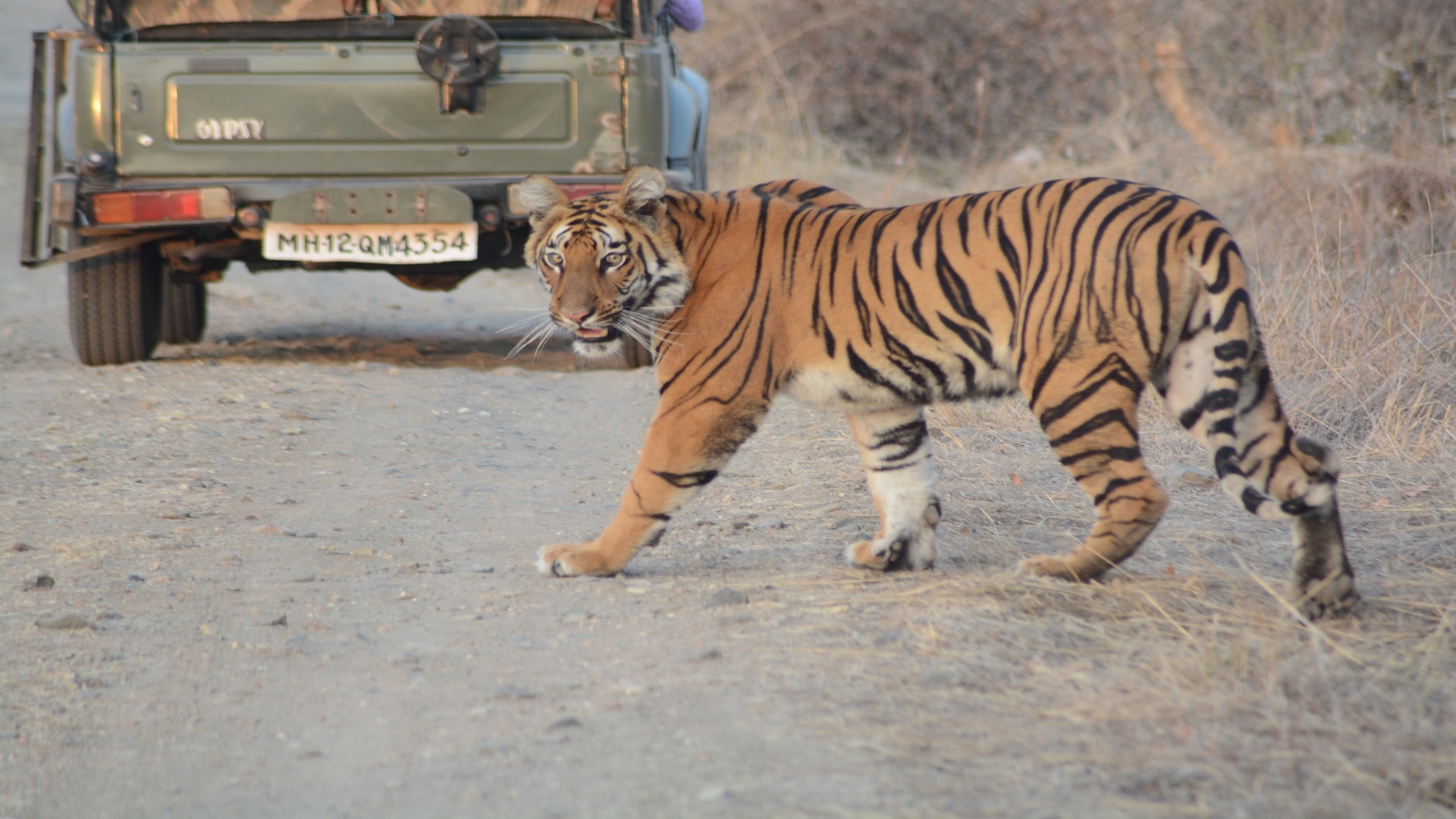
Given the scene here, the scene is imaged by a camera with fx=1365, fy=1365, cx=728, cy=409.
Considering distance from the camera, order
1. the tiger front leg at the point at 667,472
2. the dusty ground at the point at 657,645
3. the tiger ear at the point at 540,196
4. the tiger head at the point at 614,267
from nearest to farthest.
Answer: the dusty ground at the point at 657,645
the tiger front leg at the point at 667,472
the tiger head at the point at 614,267
the tiger ear at the point at 540,196

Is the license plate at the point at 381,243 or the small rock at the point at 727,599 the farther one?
the license plate at the point at 381,243

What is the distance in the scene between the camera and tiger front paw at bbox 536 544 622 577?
3.79m

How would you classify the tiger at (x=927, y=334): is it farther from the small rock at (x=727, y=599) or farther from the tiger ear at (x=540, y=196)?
the small rock at (x=727, y=599)

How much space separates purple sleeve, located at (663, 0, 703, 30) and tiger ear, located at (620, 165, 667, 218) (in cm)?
427

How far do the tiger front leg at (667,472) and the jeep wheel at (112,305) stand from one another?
4.07 meters

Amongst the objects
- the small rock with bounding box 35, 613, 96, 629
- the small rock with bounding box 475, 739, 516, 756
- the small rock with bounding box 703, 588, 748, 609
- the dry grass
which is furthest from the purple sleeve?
the small rock with bounding box 475, 739, 516, 756

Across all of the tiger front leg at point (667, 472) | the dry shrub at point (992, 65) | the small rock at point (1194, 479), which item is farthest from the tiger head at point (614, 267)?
the dry shrub at point (992, 65)

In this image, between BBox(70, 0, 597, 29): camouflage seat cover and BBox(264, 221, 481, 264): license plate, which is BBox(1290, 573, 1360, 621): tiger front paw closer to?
BBox(264, 221, 481, 264): license plate

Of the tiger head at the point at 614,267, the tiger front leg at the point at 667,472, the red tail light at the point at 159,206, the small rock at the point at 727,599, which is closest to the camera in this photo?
the small rock at the point at 727,599

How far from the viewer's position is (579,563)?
→ 379 cm

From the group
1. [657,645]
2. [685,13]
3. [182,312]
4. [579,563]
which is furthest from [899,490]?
[182,312]

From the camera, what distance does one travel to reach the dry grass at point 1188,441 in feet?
8.04

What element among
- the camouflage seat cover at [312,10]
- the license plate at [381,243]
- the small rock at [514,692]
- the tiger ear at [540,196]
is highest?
the camouflage seat cover at [312,10]

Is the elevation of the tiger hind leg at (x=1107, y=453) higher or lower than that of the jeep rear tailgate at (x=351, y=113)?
lower
